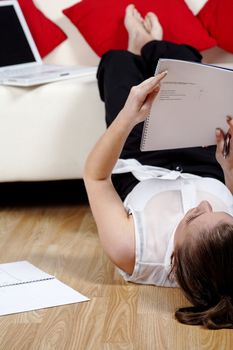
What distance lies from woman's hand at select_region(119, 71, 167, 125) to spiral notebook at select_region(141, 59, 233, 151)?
5 centimetres

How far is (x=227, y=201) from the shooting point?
7.28ft

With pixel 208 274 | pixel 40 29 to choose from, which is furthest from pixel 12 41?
pixel 208 274

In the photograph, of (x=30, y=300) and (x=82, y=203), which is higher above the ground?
(x=30, y=300)

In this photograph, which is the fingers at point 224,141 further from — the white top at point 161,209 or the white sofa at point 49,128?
the white sofa at point 49,128

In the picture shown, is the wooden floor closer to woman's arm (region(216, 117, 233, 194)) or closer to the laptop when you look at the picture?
woman's arm (region(216, 117, 233, 194))

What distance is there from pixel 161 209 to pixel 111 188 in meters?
0.15

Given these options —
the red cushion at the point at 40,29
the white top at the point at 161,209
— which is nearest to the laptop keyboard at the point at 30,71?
the red cushion at the point at 40,29

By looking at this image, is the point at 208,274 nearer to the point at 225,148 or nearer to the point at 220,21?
the point at 225,148

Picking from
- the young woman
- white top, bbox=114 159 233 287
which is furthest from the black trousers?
white top, bbox=114 159 233 287

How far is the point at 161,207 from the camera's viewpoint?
217cm

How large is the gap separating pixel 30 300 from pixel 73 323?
7.3 inches

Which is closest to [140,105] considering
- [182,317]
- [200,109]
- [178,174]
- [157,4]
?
[200,109]

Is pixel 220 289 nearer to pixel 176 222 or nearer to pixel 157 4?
pixel 176 222

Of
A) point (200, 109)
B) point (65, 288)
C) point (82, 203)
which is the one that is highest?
point (200, 109)
